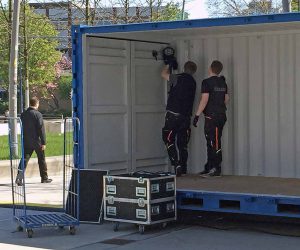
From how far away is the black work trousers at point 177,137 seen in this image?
10922mm

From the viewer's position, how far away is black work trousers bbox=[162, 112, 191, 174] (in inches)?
430

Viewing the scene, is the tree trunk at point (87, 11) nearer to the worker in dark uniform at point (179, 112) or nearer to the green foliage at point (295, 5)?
the worker in dark uniform at point (179, 112)

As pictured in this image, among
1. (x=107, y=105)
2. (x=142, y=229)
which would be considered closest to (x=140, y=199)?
(x=142, y=229)

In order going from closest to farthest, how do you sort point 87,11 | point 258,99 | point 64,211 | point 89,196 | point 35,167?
point 89,196 → point 64,211 → point 258,99 → point 35,167 → point 87,11

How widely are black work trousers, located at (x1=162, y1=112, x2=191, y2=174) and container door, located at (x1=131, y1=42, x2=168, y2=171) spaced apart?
24.7 inches

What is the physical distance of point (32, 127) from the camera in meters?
14.2

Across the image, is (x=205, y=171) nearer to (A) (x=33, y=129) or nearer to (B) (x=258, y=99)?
(B) (x=258, y=99)

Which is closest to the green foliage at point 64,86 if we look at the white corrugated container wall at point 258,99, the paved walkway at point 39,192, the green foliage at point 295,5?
the green foliage at point 295,5

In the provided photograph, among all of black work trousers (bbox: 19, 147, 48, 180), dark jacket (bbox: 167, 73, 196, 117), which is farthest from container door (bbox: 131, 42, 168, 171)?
black work trousers (bbox: 19, 147, 48, 180)

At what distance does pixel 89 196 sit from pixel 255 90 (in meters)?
3.20

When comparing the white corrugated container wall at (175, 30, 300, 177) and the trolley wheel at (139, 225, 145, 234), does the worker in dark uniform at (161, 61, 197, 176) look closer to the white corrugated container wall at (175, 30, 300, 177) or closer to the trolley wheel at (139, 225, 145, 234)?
the white corrugated container wall at (175, 30, 300, 177)

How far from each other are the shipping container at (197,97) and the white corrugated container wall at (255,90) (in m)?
0.02

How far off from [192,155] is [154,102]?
1.09 metres

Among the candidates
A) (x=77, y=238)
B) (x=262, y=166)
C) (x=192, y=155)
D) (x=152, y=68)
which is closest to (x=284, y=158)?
(x=262, y=166)
